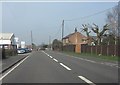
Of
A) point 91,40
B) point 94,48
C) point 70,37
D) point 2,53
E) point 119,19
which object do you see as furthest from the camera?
point 70,37

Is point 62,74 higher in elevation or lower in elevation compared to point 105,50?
lower

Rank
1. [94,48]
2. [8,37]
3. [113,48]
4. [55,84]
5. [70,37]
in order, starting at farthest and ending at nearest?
[70,37] < [8,37] < [94,48] < [113,48] < [55,84]

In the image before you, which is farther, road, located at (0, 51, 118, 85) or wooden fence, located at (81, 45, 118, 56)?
wooden fence, located at (81, 45, 118, 56)

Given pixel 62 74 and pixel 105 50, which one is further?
pixel 105 50

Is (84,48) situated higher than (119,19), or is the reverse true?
(119,19)

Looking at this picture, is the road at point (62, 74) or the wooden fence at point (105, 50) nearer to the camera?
the road at point (62, 74)

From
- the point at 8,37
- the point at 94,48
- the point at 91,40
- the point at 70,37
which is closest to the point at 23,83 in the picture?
the point at 94,48

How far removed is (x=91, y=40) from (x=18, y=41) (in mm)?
54695

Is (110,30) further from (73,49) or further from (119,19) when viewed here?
(73,49)

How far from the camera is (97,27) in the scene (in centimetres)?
7562

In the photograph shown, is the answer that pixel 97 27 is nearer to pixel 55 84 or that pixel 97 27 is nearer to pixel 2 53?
pixel 2 53

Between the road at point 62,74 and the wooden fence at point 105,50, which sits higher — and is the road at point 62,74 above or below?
below

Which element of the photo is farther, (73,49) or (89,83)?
(73,49)

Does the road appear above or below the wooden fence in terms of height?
below
